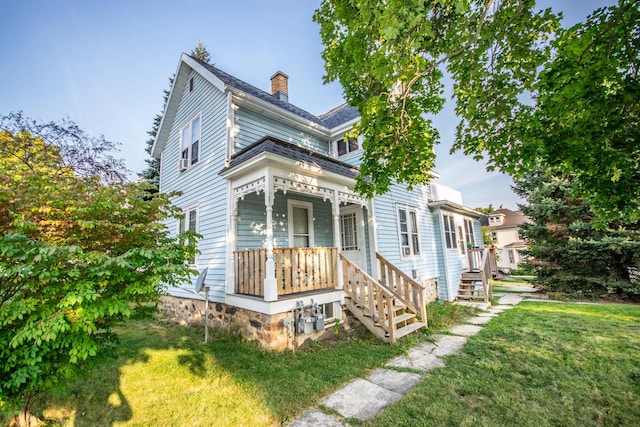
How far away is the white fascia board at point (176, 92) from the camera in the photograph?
8.39 meters

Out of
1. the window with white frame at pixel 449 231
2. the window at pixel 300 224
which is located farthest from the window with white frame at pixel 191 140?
the window with white frame at pixel 449 231

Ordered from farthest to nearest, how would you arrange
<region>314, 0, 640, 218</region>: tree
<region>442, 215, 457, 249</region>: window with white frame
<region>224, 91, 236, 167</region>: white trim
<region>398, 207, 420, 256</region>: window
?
1. <region>442, 215, 457, 249</region>: window with white frame
2. <region>398, 207, 420, 256</region>: window
3. <region>224, 91, 236, 167</region>: white trim
4. <region>314, 0, 640, 218</region>: tree

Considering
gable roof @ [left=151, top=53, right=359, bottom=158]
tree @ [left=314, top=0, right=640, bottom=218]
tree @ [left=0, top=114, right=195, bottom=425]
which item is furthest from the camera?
gable roof @ [left=151, top=53, right=359, bottom=158]

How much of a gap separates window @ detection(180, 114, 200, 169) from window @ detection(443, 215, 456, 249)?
34.7ft

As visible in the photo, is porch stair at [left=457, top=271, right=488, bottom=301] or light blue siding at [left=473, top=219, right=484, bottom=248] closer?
porch stair at [left=457, top=271, right=488, bottom=301]

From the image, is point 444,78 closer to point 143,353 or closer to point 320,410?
point 320,410

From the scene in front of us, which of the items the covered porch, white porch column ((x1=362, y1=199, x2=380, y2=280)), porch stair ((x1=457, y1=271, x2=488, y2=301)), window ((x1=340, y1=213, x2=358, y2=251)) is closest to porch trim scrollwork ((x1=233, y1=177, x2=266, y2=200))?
the covered porch

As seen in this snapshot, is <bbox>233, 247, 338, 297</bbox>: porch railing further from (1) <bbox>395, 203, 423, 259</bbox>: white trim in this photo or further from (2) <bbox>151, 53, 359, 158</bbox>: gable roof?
(2) <bbox>151, 53, 359, 158</bbox>: gable roof

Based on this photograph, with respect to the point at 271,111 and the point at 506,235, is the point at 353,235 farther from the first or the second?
the point at 506,235

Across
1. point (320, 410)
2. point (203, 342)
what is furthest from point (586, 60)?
point (203, 342)

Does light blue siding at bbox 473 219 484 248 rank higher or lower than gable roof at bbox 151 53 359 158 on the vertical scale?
lower

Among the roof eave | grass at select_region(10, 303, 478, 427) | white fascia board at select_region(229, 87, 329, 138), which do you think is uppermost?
white fascia board at select_region(229, 87, 329, 138)

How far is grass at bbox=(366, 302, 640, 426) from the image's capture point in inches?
116

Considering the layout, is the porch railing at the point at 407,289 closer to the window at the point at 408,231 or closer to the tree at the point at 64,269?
the window at the point at 408,231
